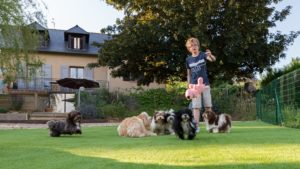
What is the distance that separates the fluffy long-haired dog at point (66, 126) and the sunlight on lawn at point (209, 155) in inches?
135

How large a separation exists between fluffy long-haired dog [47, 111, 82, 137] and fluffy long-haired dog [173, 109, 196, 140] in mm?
2662

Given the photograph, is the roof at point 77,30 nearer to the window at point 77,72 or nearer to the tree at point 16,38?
the window at point 77,72

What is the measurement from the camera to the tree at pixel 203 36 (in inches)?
977

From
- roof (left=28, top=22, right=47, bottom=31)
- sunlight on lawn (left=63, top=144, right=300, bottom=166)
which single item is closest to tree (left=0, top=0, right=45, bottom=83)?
roof (left=28, top=22, right=47, bottom=31)

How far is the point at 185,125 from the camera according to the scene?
23.0 feet

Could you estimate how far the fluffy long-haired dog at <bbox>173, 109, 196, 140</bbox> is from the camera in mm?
6887

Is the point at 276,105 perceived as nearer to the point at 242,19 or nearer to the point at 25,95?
the point at 242,19

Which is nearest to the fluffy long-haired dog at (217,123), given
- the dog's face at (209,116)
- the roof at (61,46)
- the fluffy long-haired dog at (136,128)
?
the dog's face at (209,116)

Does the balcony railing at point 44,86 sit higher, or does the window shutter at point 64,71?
the window shutter at point 64,71

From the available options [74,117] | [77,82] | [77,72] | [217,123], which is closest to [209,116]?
[217,123]

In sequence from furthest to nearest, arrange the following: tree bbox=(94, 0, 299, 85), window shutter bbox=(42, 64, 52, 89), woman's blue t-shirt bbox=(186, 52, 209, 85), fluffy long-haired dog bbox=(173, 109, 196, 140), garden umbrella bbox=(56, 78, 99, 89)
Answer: window shutter bbox=(42, 64, 52, 89) → garden umbrella bbox=(56, 78, 99, 89) → tree bbox=(94, 0, 299, 85) → woman's blue t-shirt bbox=(186, 52, 209, 85) → fluffy long-haired dog bbox=(173, 109, 196, 140)

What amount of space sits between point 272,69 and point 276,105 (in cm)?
1404

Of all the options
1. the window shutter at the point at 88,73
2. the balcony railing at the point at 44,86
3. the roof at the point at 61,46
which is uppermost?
the roof at the point at 61,46

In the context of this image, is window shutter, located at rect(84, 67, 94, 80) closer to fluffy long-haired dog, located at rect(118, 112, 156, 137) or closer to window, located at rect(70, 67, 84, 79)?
window, located at rect(70, 67, 84, 79)
